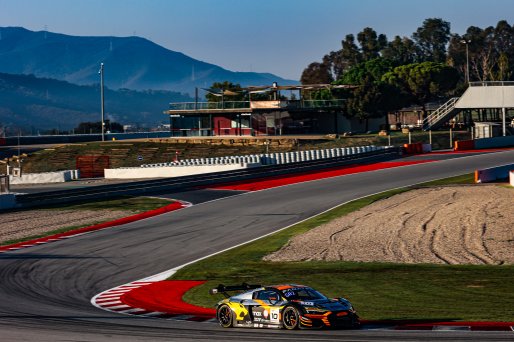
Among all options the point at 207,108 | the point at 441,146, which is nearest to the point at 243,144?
the point at 207,108

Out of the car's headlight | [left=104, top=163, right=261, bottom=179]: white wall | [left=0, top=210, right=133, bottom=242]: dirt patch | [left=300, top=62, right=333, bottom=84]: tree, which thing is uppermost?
[left=300, top=62, right=333, bottom=84]: tree

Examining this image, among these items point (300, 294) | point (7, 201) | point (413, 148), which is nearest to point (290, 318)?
point (300, 294)

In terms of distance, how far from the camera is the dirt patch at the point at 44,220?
4478cm

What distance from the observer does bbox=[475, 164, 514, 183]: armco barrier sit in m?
56.8

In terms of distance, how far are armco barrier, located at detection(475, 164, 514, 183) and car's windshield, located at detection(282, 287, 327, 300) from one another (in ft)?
121

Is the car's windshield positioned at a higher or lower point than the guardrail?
lower

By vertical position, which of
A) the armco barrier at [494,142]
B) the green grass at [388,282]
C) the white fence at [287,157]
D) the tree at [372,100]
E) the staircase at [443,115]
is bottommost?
the green grass at [388,282]

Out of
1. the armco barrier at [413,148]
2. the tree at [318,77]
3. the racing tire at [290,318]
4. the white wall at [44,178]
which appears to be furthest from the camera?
the tree at [318,77]

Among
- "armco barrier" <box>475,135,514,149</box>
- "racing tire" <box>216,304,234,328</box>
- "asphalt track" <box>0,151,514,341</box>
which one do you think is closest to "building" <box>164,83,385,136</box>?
"armco barrier" <box>475,135,514,149</box>

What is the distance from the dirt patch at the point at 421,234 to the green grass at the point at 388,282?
4.47ft

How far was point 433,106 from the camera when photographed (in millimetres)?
138375

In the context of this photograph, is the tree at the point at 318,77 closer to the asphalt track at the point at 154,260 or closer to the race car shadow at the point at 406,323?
the asphalt track at the point at 154,260

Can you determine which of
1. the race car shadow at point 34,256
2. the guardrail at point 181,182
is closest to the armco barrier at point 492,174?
the guardrail at point 181,182

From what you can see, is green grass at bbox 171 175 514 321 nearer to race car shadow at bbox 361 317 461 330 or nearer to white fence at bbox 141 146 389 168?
race car shadow at bbox 361 317 461 330
